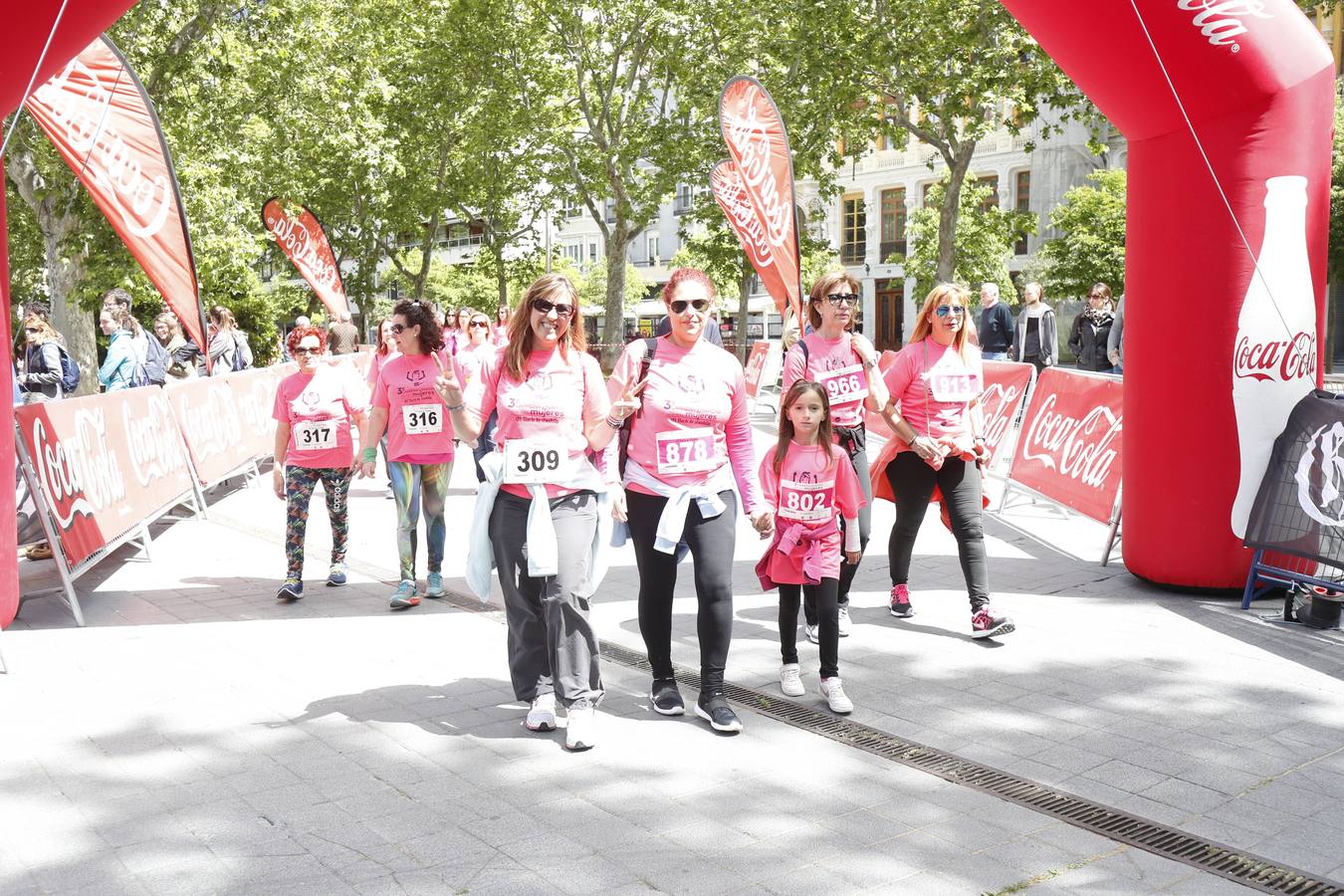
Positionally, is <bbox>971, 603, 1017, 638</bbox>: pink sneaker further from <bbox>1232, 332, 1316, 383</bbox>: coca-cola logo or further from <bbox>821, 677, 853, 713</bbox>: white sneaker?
<bbox>1232, 332, 1316, 383</bbox>: coca-cola logo

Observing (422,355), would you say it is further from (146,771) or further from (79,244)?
(79,244)

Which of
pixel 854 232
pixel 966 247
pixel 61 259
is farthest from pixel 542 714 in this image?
pixel 854 232

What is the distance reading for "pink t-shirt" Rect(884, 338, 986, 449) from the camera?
670 cm

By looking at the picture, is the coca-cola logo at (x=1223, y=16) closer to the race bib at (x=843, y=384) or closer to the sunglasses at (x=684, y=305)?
the race bib at (x=843, y=384)

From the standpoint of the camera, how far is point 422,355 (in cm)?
766

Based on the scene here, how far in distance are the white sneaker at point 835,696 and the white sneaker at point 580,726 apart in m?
1.06

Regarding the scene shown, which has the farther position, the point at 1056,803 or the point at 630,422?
the point at 630,422

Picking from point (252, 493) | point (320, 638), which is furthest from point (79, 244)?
point (320, 638)

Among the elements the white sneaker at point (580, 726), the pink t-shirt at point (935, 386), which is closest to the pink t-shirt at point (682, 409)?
the white sneaker at point (580, 726)

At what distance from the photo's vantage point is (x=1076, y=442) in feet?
31.7

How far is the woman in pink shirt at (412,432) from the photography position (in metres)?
7.48

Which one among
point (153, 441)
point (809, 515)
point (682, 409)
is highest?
point (682, 409)

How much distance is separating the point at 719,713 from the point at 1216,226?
14.0 ft

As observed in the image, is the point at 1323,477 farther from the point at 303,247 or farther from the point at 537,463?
the point at 303,247
